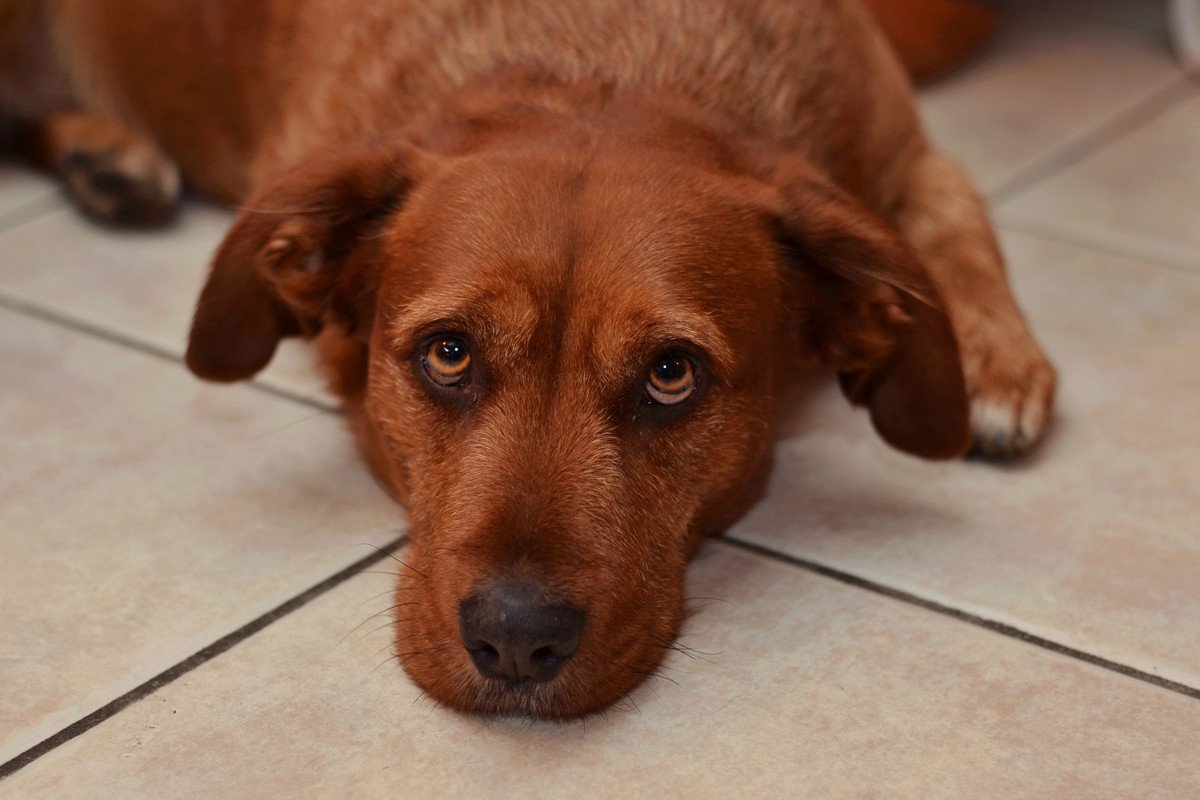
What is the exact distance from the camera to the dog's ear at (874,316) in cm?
236

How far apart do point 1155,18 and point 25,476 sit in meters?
4.53

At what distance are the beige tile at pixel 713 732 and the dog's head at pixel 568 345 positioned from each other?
84 millimetres

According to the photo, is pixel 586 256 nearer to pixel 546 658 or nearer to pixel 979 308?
pixel 546 658

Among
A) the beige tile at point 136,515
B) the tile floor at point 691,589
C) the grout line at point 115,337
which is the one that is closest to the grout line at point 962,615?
the tile floor at point 691,589

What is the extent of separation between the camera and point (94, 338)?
3139 millimetres

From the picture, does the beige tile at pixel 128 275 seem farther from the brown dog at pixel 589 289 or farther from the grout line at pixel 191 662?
the grout line at pixel 191 662

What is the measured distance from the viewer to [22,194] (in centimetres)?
392

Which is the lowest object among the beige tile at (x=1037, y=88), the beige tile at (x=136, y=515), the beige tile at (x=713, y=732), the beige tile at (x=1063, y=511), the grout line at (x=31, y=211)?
the beige tile at (x=1037, y=88)

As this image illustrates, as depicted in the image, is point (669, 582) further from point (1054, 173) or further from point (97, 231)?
point (1054, 173)

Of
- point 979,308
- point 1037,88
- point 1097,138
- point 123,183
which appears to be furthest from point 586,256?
point 1037,88

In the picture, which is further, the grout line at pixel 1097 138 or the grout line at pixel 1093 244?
the grout line at pixel 1097 138

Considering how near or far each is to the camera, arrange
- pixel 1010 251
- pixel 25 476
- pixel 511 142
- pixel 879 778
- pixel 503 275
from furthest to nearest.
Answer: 1. pixel 1010 251
2. pixel 25 476
3. pixel 511 142
4. pixel 503 275
5. pixel 879 778

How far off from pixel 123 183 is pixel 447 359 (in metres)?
1.83

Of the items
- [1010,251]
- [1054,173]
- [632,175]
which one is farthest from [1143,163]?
[632,175]
